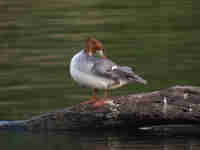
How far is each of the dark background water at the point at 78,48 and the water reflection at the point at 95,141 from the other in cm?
1

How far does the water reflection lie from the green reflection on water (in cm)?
161

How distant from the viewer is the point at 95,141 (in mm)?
10492

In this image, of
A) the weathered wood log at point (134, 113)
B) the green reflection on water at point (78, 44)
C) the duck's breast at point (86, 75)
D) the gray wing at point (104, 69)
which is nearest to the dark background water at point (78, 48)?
the green reflection on water at point (78, 44)

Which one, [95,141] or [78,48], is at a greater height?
[78,48]

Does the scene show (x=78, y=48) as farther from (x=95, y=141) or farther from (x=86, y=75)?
(x=95, y=141)

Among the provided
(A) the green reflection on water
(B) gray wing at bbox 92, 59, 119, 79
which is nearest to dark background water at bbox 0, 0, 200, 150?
(A) the green reflection on water

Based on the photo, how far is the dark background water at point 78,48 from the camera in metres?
12.5

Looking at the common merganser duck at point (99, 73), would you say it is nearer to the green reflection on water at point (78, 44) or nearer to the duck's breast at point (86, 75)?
the duck's breast at point (86, 75)

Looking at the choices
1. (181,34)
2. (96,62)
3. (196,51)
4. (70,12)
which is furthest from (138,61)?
(70,12)

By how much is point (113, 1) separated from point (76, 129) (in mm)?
17318

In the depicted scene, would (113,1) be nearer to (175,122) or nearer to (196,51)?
(196,51)

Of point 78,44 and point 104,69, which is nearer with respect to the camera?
point 104,69

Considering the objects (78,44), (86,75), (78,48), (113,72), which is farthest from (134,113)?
(78,44)

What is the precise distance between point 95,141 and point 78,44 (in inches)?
347
